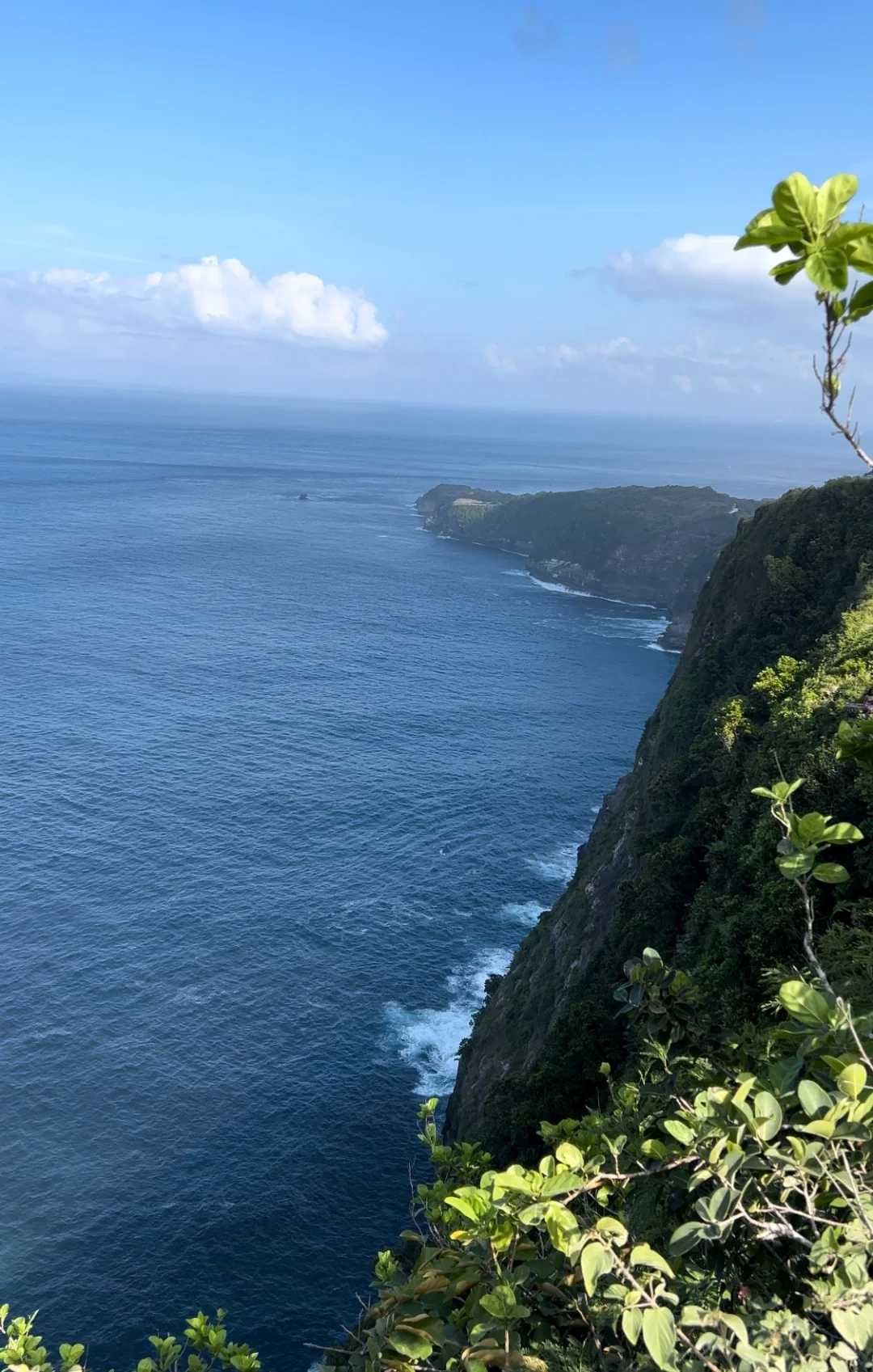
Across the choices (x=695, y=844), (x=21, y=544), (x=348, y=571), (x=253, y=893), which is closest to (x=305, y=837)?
(x=253, y=893)

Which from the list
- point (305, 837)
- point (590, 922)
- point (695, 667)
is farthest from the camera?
point (305, 837)

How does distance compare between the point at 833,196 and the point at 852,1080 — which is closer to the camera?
the point at 833,196

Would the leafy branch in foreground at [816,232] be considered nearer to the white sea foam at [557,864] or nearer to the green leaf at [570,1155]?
the green leaf at [570,1155]

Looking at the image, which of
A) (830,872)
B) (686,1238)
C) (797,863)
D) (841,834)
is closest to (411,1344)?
(686,1238)

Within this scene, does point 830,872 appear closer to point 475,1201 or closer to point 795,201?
point 475,1201

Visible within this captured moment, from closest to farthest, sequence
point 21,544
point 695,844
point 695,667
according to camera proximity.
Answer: point 695,844 < point 695,667 < point 21,544

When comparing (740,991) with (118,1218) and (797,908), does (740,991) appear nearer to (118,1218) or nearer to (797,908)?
(797,908)
